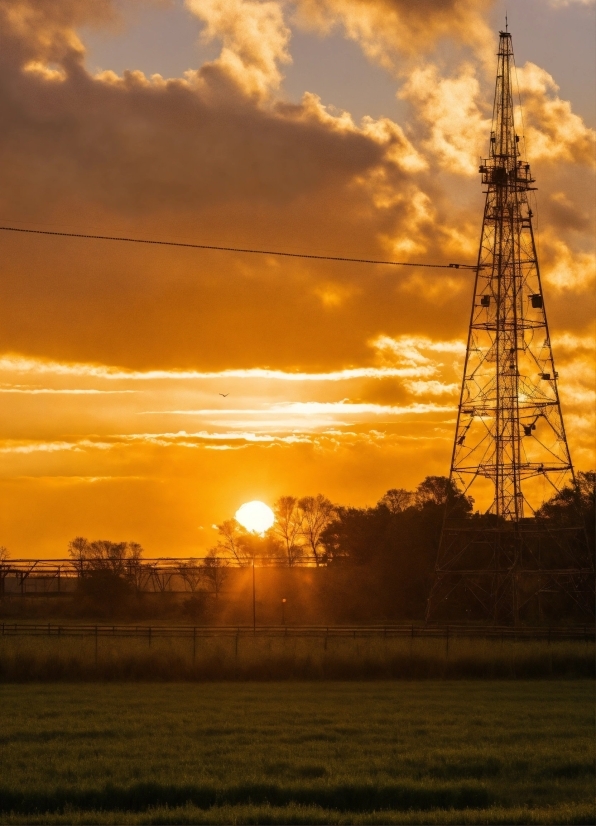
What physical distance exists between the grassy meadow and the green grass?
0.04 m

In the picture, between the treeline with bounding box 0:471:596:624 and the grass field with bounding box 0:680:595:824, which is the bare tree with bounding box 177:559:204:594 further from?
the grass field with bounding box 0:680:595:824

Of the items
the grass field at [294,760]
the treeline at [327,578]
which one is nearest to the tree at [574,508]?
the treeline at [327,578]

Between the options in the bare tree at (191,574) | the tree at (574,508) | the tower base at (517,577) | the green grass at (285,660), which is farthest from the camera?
the bare tree at (191,574)

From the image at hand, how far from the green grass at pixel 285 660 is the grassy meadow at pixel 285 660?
38 millimetres

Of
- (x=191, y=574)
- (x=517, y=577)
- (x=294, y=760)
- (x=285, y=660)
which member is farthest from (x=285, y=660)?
(x=191, y=574)

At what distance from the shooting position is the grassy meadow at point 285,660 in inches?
1721

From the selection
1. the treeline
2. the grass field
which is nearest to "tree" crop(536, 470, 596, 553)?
the treeline

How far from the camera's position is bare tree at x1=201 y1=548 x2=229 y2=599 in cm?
10131

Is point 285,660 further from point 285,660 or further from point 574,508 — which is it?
point 574,508

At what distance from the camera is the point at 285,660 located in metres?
44.8

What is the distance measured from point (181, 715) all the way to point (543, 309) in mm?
37775

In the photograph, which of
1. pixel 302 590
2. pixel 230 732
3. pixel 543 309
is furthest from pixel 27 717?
pixel 302 590

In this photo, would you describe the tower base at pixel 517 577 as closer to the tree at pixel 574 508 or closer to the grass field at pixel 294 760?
the tree at pixel 574 508

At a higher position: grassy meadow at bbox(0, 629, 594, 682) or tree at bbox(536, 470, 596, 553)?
tree at bbox(536, 470, 596, 553)
